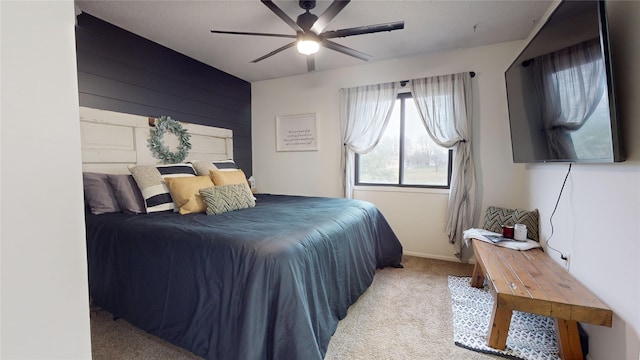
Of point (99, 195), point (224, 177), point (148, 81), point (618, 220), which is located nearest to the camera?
point (618, 220)

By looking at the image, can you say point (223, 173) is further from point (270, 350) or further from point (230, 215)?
point (270, 350)

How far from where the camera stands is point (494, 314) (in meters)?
1.66

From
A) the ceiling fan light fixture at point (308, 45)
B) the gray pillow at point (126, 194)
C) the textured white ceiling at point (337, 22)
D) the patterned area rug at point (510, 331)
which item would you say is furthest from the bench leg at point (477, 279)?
the gray pillow at point (126, 194)

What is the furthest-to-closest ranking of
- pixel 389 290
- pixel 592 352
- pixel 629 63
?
1. pixel 389 290
2. pixel 592 352
3. pixel 629 63

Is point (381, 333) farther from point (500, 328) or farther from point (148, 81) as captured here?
point (148, 81)

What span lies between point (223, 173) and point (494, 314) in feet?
8.00

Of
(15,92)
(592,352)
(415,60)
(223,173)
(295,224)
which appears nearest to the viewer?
(15,92)

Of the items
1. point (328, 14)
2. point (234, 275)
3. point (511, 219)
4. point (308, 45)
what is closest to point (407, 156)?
point (511, 219)

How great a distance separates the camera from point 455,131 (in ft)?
9.82

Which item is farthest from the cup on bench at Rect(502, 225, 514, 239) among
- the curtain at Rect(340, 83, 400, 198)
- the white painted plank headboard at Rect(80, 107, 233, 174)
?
the white painted plank headboard at Rect(80, 107, 233, 174)

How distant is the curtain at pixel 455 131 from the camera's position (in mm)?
2951

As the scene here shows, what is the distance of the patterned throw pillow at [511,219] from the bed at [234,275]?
4.72 ft

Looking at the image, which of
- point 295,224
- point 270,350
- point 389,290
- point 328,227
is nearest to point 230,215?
point 295,224

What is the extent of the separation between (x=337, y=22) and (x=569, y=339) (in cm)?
279
